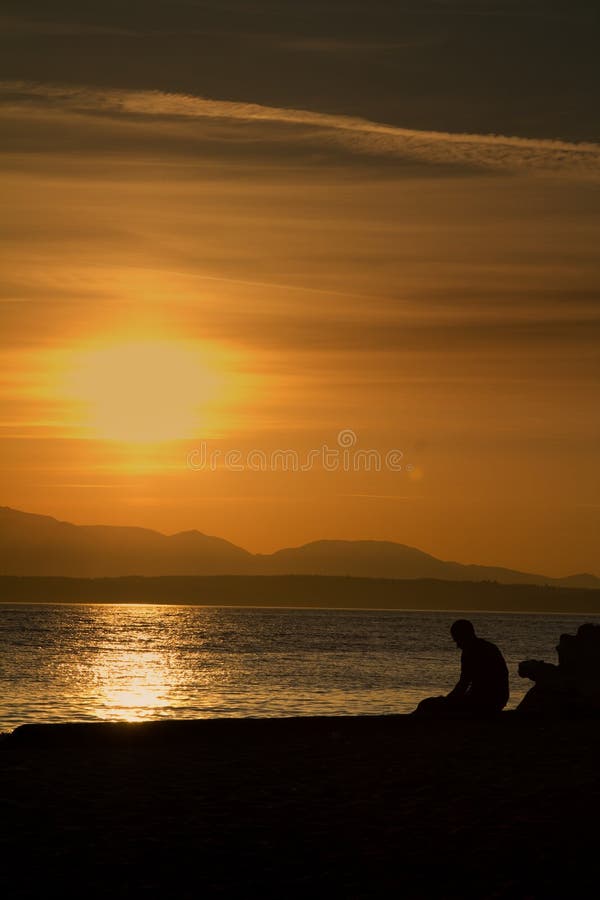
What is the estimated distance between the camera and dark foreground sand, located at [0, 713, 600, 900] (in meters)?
8.50

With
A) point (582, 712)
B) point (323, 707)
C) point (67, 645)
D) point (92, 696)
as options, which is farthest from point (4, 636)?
point (582, 712)

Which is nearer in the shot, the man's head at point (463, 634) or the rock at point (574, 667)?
the man's head at point (463, 634)

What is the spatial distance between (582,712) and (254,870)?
43.0 feet

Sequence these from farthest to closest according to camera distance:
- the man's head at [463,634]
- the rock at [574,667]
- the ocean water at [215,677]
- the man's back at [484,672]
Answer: the ocean water at [215,677], the rock at [574,667], the man's back at [484,672], the man's head at [463,634]

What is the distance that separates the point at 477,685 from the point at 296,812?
786cm

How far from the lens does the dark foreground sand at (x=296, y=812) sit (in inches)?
335

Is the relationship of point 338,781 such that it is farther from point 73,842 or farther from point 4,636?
point 4,636

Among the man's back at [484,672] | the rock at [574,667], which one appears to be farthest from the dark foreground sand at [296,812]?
the rock at [574,667]

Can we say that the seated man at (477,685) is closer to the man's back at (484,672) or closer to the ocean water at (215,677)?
the man's back at (484,672)

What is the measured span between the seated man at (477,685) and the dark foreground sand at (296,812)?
1.45 metres

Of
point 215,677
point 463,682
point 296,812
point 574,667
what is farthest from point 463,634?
point 215,677

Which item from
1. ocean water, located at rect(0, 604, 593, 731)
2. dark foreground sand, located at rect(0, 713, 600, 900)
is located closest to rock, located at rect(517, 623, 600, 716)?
ocean water, located at rect(0, 604, 593, 731)

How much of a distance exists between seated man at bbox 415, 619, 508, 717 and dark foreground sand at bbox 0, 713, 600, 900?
1.45m

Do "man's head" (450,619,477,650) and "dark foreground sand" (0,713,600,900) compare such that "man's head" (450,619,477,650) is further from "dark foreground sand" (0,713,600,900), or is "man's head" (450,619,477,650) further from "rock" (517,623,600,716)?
"rock" (517,623,600,716)
